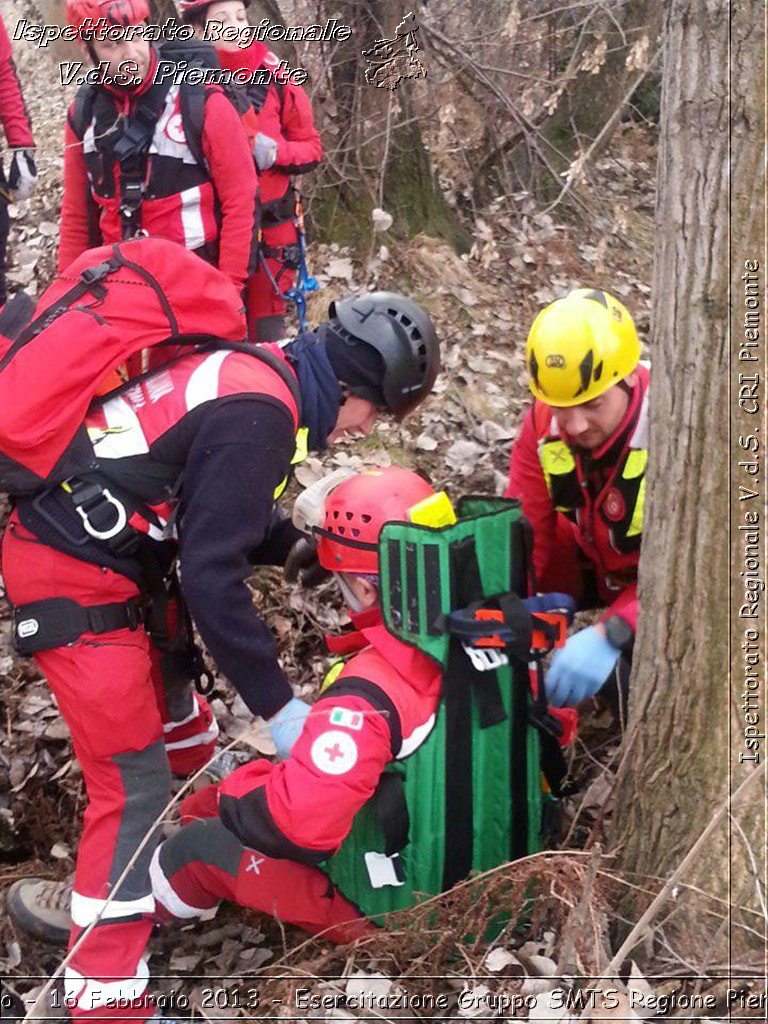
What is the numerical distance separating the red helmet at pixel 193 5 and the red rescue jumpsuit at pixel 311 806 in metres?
4.27

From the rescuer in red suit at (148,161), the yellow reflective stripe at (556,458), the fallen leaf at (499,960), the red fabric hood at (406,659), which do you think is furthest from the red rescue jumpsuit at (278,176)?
the fallen leaf at (499,960)

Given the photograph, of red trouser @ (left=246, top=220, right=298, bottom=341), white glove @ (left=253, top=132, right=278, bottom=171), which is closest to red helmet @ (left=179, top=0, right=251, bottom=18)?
white glove @ (left=253, top=132, right=278, bottom=171)

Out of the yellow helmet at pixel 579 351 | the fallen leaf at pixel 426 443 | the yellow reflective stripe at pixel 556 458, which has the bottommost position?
the fallen leaf at pixel 426 443

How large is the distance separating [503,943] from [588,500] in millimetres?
1745

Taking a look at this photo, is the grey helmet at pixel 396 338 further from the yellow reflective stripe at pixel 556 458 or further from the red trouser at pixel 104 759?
the red trouser at pixel 104 759

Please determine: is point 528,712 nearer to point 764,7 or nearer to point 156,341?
point 156,341

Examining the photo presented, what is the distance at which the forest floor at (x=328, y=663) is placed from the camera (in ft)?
9.07

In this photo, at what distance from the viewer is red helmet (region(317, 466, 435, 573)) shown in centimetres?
300

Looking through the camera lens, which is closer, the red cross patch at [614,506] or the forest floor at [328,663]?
the forest floor at [328,663]

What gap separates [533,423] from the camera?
4.11 m

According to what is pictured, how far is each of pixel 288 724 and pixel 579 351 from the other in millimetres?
1685

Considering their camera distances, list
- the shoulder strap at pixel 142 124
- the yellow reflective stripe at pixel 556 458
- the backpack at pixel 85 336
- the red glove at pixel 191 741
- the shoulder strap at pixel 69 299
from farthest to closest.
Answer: the shoulder strap at pixel 142 124 → the red glove at pixel 191 741 → the yellow reflective stripe at pixel 556 458 → the shoulder strap at pixel 69 299 → the backpack at pixel 85 336

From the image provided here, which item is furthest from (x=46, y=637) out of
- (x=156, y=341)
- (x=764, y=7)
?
(x=764, y=7)

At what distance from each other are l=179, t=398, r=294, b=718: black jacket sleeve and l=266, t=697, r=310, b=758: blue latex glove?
300 millimetres
